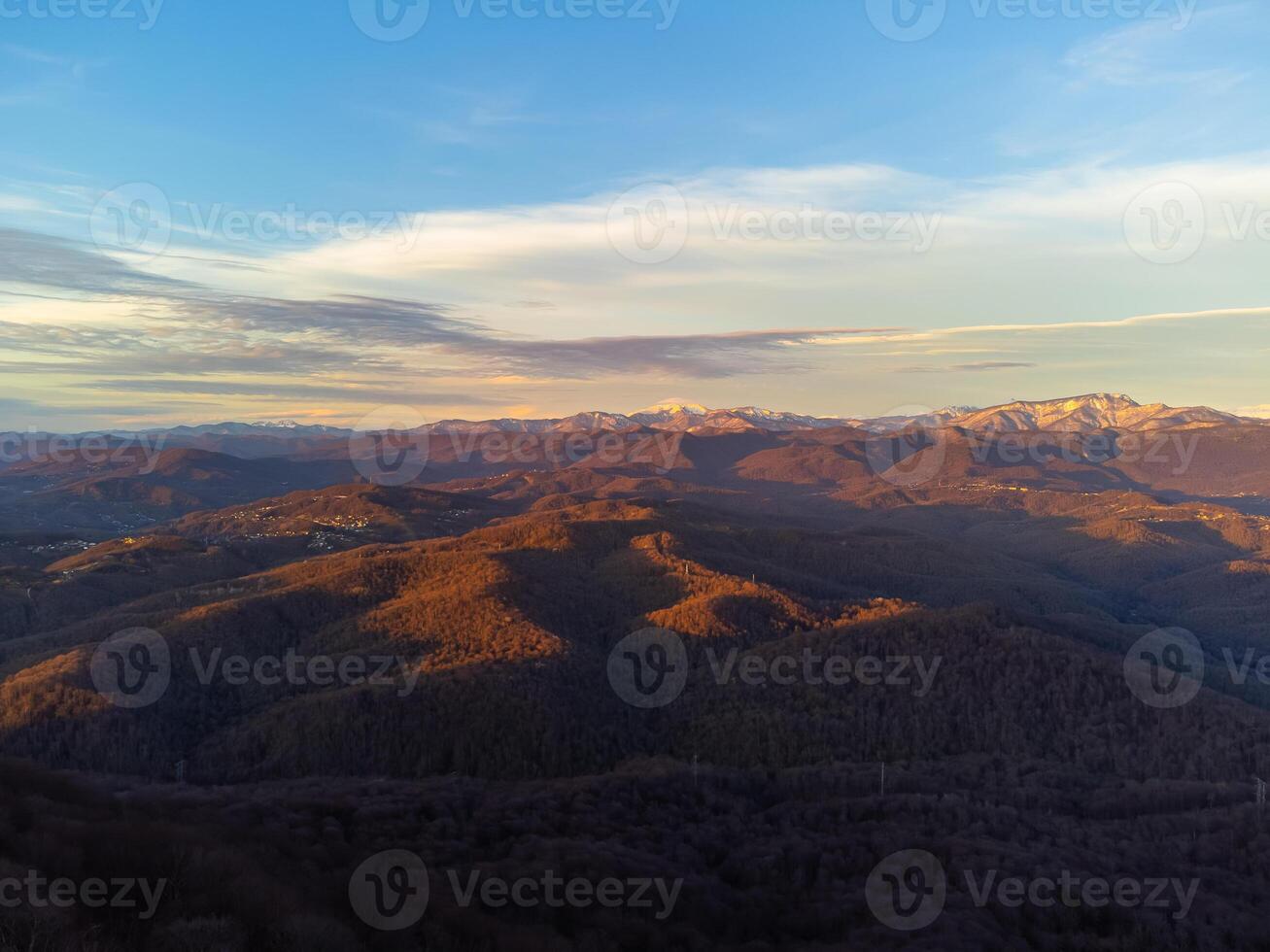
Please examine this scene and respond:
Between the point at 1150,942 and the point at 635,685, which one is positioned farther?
the point at 635,685

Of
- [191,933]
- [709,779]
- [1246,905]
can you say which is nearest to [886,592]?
[709,779]

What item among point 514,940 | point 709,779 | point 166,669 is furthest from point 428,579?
point 514,940

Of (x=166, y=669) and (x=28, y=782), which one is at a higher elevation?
(x=28, y=782)

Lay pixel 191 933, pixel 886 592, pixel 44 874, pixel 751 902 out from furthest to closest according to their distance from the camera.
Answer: pixel 886 592 → pixel 751 902 → pixel 44 874 → pixel 191 933

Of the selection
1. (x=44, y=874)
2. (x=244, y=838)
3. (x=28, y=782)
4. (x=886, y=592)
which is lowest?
(x=886, y=592)

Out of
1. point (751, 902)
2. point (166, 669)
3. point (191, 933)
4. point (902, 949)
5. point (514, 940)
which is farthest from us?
point (166, 669)

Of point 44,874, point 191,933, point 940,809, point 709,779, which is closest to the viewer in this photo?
point 191,933

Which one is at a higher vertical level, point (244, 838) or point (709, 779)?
point (244, 838)

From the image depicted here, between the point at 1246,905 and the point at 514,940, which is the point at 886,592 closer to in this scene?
the point at 1246,905

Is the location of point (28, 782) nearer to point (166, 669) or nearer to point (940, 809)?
point (940, 809)
